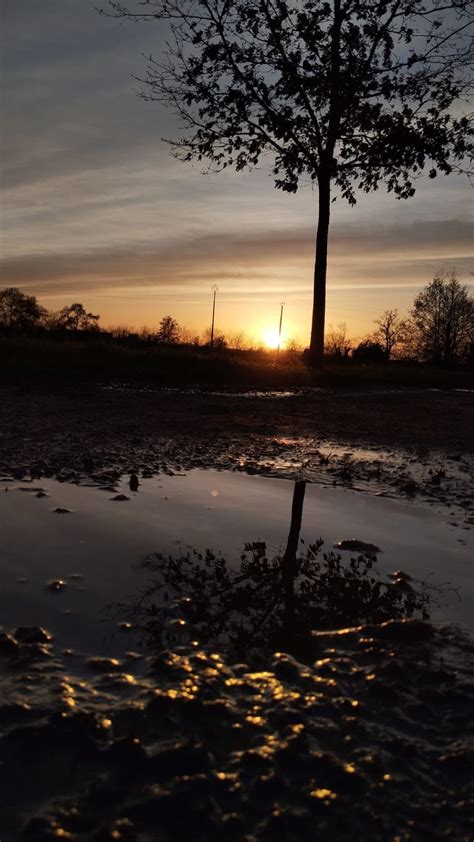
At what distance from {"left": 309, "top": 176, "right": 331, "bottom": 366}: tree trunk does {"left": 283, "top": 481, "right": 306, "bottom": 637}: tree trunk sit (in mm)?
10711

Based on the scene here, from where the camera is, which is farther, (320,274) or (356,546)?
(320,274)

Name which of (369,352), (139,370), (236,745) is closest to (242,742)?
(236,745)

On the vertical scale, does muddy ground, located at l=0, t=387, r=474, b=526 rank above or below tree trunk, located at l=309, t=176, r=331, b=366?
below

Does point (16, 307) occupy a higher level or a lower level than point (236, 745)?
higher

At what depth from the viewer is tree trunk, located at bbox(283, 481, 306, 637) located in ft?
6.26

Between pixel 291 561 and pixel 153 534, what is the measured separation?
0.67m

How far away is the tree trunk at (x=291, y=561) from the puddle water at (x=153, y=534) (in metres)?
0.04

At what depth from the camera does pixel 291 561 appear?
2395mm

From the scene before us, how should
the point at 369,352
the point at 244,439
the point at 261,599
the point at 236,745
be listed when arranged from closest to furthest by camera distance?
the point at 236,745
the point at 261,599
the point at 244,439
the point at 369,352

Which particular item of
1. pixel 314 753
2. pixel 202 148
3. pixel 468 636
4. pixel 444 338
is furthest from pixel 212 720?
→ pixel 444 338

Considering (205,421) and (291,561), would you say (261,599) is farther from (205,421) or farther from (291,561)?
(205,421)

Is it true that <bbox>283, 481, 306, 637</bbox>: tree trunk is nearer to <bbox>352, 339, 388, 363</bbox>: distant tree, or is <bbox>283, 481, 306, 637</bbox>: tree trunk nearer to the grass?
the grass

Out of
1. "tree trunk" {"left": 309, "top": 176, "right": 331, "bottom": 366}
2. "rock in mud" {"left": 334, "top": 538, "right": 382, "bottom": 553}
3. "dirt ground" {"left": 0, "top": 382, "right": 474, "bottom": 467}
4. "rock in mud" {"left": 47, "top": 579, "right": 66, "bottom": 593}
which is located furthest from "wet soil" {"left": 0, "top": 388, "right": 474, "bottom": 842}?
"tree trunk" {"left": 309, "top": 176, "right": 331, "bottom": 366}

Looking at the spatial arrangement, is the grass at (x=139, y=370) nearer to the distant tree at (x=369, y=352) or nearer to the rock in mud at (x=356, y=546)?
the rock in mud at (x=356, y=546)
